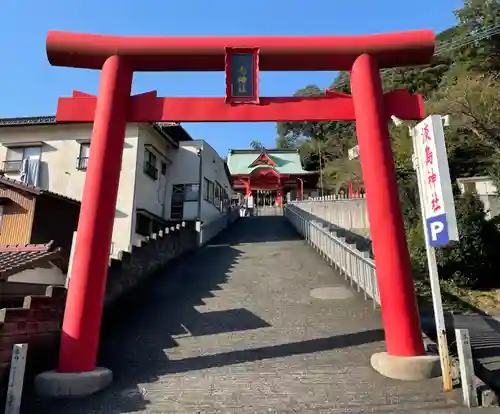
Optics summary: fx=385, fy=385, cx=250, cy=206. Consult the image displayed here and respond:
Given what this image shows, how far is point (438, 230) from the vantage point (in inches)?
219

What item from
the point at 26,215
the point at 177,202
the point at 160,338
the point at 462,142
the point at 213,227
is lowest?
the point at 160,338

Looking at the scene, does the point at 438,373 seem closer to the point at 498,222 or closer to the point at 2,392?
the point at 2,392

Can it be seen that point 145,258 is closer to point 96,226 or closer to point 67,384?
point 96,226

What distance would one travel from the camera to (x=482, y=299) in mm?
11703

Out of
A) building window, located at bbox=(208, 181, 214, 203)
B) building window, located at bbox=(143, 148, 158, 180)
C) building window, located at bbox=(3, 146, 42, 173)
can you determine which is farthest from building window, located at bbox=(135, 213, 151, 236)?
building window, located at bbox=(208, 181, 214, 203)

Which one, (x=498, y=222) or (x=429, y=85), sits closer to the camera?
(x=498, y=222)

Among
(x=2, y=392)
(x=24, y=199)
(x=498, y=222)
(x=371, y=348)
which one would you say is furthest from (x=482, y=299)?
(x=24, y=199)

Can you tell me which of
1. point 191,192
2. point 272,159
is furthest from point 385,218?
point 272,159

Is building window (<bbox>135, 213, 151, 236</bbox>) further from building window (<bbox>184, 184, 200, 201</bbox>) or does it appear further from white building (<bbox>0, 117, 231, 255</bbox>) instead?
building window (<bbox>184, 184, 200, 201</bbox>)

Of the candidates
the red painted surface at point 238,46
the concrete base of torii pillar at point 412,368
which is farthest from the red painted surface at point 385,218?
the red painted surface at point 238,46

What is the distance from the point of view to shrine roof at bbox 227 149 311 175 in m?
39.7

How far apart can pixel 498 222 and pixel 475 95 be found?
258 inches

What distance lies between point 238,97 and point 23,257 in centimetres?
617

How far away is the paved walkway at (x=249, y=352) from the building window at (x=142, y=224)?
22.6 ft
